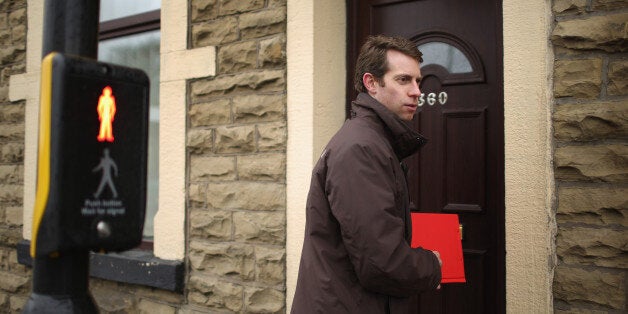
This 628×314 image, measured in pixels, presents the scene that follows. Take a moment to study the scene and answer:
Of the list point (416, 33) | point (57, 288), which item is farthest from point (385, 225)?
point (416, 33)

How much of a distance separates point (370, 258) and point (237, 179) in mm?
2093

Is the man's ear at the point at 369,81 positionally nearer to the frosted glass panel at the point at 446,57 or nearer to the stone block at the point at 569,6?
the stone block at the point at 569,6

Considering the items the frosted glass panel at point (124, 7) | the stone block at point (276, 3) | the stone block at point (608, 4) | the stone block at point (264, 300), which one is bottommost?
the stone block at point (264, 300)

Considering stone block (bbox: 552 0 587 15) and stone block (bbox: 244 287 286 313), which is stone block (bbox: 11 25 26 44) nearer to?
stone block (bbox: 244 287 286 313)

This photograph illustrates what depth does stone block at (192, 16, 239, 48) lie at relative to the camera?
4129 mm

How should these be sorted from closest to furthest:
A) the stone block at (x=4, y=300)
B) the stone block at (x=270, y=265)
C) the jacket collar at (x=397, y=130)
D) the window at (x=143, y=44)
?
the jacket collar at (x=397, y=130)
the stone block at (x=270, y=265)
the window at (x=143, y=44)
the stone block at (x=4, y=300)

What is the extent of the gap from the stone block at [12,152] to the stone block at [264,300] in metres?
2.65

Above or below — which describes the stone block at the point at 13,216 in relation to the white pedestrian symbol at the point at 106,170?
below

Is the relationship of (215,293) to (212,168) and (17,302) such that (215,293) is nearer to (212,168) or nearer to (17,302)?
(212,168)

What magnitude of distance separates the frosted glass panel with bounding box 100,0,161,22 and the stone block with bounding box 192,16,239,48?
77cm

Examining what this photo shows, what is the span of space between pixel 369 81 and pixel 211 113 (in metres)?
1.93

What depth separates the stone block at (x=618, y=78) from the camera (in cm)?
272

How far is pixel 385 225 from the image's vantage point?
210cm

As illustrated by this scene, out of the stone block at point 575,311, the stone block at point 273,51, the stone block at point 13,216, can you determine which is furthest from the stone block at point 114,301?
the stone block at point 575,311
